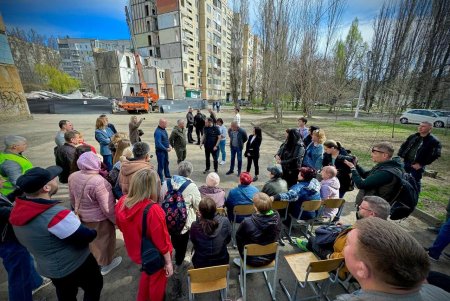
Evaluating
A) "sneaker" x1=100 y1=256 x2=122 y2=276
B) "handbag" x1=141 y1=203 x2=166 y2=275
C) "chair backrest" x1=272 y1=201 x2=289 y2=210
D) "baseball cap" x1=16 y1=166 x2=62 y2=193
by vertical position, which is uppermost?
"baseball cap" x1=16 y1=166 x2=62 y2=193

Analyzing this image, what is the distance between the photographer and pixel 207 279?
2.01 metres

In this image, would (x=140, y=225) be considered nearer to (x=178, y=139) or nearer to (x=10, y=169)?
(x=10, y=169)

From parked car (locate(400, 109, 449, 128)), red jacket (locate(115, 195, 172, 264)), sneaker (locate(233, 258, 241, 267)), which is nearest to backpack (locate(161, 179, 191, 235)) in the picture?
red jacket (locate(115, 195, 172, 264))

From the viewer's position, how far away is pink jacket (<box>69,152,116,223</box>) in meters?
2.36

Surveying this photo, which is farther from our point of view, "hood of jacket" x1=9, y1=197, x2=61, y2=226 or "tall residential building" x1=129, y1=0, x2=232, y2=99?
"tall residential building" x1=129, y1=0, x2=232, y2=99

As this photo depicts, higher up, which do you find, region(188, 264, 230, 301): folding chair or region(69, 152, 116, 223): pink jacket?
region(69, 152, 116, 223): pink jacket

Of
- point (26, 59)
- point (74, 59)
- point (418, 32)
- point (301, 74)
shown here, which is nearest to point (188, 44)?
point (26, 59)

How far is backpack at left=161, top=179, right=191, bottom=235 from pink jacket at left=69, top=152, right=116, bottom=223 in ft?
2.48

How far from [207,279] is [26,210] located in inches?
67.6

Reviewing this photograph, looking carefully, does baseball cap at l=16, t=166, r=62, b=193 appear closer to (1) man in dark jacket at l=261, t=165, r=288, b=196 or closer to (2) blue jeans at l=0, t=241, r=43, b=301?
(2) blue jeans at l=0, t=241, r=43, b=301

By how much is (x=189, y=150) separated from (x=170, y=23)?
4167cm

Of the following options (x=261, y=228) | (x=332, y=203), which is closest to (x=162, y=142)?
(x=261, y=228)

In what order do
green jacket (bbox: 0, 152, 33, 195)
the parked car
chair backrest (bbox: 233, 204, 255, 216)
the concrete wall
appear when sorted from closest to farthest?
green jacket (bbox: 0, 152, 33, 195) < chair backrest (bbox: 233, 204, 255, 216) < the concrete wall < the parked car

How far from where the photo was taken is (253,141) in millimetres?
5695
